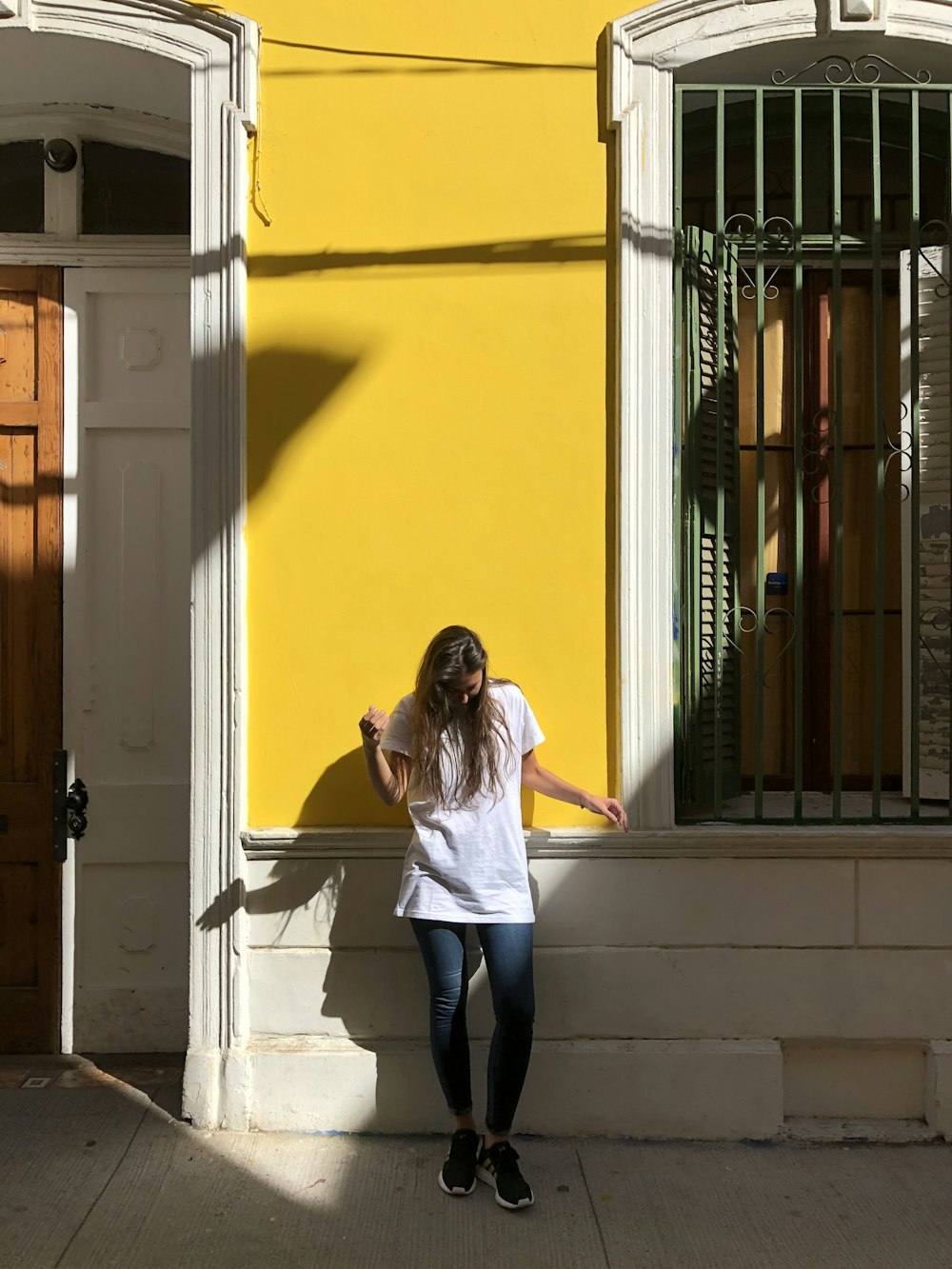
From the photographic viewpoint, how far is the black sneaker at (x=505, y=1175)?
3406 mm

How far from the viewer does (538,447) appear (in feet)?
13.1

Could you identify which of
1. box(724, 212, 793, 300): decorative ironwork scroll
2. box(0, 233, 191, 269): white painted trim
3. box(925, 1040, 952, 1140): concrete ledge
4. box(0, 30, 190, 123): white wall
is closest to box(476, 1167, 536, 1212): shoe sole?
box(925, 1040, 952, 1140): concrete ledge

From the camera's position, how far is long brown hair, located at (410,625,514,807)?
3.51 metres

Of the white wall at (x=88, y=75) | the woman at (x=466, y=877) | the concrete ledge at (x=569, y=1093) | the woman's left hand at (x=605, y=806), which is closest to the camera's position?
the woman at (x=466, y=877)

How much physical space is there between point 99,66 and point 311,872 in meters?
3.16

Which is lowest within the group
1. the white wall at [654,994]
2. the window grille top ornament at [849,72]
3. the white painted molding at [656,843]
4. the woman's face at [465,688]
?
the white wall at [654,994]

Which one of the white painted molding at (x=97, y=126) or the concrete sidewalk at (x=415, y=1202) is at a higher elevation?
the white painted molding at (x=97, y=126)

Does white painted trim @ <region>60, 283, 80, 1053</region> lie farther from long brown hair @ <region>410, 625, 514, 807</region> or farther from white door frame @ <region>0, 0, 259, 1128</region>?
long brown hair @ <region>410, 625, 514, 807</region>

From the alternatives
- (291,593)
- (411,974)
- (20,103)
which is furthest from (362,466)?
(20,103)

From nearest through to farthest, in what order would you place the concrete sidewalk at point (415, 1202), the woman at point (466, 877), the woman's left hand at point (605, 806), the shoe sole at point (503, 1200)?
the concrete sidewalk at point (415, 1202) < the shoe sole at point (503, 1200) < the woman at point (466, 877) < the woman's left hand at point (605, 806)

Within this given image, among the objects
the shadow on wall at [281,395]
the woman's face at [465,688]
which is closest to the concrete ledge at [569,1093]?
the woman's face at [465,688]

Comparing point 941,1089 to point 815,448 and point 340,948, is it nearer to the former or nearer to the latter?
point 340,948

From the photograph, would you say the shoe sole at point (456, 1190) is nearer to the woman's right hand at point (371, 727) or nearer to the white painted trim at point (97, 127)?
the woman's right hand at point (371, 727)

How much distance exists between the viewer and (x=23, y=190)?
15.2 feet
